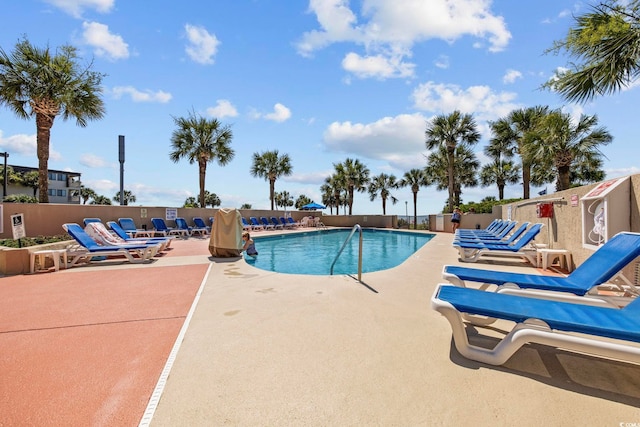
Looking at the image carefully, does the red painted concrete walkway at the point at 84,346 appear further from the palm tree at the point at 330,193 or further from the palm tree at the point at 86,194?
the palm tree at the point at 86,194

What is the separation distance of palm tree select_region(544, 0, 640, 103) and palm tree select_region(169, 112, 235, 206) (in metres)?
17.6

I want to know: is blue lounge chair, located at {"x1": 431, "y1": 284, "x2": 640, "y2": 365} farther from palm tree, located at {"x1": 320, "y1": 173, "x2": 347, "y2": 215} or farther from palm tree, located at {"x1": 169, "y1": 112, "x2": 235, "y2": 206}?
palm tree, located at {"x1": 320, "y1": 173, "x2": 347, "y2": 215}

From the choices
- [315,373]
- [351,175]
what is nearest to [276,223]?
[351,175]

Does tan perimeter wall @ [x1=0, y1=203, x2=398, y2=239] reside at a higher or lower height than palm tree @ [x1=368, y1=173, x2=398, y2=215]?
lower

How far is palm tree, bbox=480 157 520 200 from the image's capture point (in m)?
24.9

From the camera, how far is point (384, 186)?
1337 inches

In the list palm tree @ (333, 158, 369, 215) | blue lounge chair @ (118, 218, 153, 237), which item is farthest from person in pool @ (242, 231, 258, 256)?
palm tree @ (333, 158, 369, 215)

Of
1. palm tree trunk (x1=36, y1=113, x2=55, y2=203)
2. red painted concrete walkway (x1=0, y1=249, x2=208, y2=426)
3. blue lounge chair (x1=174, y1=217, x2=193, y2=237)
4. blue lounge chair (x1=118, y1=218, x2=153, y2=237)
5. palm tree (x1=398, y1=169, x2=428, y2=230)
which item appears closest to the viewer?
red painted concrete walkway (x1=0, y1=249, x2=208, y2=426)

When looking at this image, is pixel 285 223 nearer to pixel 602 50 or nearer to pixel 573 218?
pixel 573 218

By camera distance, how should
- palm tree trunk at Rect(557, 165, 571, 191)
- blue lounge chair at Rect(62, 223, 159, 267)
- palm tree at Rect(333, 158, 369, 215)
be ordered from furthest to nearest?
1. palm tree at Rect(333, 158, 369, 215)
2. palm tree trunk at Rect(557, 165, 571, 191)
3. blue lounge chair at Rect(62, 223, 159, 267)

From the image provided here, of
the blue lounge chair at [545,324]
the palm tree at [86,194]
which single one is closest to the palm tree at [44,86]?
the blue lounge chair at [545,324]

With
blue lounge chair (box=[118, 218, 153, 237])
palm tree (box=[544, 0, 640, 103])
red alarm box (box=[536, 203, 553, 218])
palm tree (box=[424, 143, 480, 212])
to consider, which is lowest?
blue lounge chair (box=[118, 218, 153, 237])

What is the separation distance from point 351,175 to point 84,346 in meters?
28.6

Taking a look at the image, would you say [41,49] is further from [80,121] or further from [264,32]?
[264,32]
